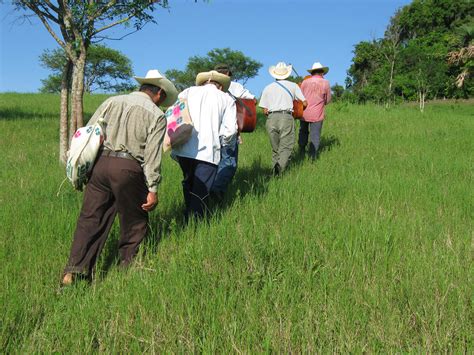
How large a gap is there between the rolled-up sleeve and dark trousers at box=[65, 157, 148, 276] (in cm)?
10

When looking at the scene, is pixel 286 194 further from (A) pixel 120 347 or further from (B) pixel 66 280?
(A) pixel 120 347

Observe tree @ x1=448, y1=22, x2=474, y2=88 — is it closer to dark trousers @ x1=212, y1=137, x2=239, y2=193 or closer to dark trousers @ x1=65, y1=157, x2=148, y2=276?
dark trousers @ x1=212, y1=137, x2=239, y2=193

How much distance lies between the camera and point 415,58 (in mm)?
40906

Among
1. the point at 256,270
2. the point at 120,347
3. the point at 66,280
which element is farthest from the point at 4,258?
the point at 256,270

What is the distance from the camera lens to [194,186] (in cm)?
437

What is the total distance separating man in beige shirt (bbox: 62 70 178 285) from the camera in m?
3.35

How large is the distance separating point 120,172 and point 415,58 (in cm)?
4380

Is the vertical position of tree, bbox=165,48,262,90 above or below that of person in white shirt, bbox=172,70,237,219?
above

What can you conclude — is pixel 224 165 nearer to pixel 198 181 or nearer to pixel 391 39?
pixel 198 181

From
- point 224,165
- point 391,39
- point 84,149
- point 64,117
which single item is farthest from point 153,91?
point 391,39

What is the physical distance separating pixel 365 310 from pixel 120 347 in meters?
1.51

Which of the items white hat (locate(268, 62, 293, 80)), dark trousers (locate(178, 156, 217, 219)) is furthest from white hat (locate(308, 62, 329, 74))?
dark trousers (locate(178, 156, 217, 219))

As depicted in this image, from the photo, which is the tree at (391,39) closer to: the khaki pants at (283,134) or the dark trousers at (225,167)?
the khaki pants at (283,134)

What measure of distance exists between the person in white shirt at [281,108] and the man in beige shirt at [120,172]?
377cm
